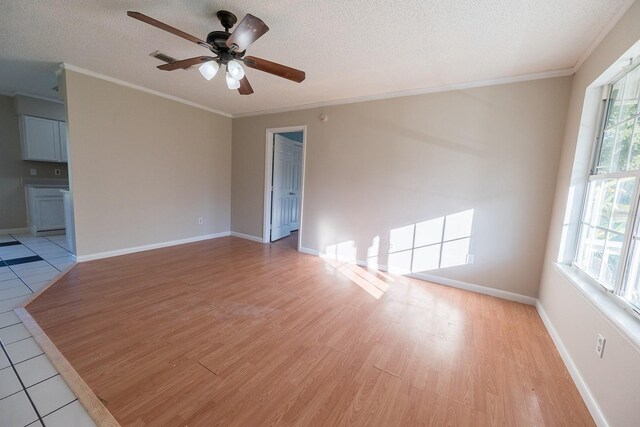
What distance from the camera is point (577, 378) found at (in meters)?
1.67

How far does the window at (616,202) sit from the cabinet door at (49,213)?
7.44 m

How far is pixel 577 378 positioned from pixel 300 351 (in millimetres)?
1845

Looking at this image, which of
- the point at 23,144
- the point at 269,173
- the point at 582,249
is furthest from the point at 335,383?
the point at 23,144

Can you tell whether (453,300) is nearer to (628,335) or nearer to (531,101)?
(628,335)

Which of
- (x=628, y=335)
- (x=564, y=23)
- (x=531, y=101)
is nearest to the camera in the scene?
(x=628, y=335)

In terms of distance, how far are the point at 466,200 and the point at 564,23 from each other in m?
1.72

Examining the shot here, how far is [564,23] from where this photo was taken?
6.08 ft

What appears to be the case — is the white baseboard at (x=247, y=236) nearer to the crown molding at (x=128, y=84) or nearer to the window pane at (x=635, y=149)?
the crown molding at (x=128, y=84)

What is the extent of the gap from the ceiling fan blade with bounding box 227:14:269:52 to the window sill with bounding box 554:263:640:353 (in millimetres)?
2573

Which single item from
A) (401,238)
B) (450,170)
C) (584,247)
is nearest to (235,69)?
(450,170)

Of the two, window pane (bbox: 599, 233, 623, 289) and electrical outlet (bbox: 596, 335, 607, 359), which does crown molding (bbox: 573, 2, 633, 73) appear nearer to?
window pane (bbox: 599, 233, 623, 289)

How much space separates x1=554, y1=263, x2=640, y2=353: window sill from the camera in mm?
1266

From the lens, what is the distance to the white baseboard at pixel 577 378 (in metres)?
1.40

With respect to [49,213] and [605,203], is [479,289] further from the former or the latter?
[49,213]
